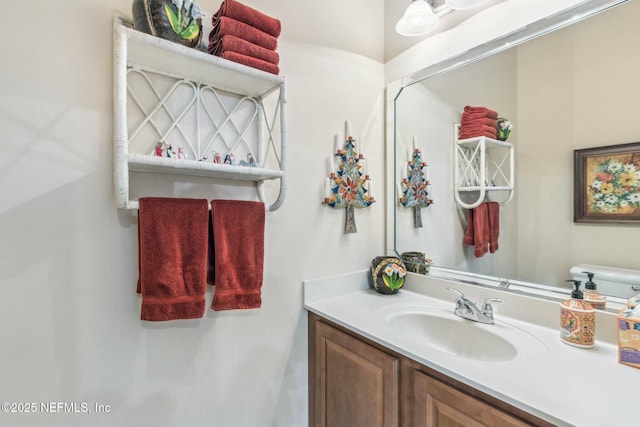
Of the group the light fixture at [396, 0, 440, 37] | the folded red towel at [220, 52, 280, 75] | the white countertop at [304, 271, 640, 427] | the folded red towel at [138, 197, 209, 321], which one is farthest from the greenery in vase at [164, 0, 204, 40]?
the white countertop at [304, 271, 640, 427]

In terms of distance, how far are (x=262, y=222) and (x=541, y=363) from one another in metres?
0.97

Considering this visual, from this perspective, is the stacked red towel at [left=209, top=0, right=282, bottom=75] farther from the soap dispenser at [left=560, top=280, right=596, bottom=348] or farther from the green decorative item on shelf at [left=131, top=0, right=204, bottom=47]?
the soap dispenser at [left=560, top=280, right=596, bottom=348]

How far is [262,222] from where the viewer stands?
110 cm

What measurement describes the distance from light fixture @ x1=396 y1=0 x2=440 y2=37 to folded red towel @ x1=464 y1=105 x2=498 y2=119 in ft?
1.30

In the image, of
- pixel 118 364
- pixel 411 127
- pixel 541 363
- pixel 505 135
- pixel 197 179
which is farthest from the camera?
pixel 411 127

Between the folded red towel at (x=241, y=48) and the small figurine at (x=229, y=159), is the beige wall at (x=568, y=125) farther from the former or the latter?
the small figurine at (x=229, y=159)

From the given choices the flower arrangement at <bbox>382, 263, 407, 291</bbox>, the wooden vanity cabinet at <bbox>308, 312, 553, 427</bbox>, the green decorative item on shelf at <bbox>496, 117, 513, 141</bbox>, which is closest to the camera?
the wooden vanity cabinet at <bbox>308, 312, 553, 427</bbox>

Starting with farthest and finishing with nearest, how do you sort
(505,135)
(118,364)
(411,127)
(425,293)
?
(411,127)
(425,293)
(505,135)
(118,364)

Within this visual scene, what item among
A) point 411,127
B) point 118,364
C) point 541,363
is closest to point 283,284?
point 118,364

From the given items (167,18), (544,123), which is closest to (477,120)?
(544,123)

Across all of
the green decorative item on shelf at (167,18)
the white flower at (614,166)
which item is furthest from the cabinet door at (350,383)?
the green decorative item on shelf at (167,18)

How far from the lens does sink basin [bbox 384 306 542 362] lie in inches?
39.7

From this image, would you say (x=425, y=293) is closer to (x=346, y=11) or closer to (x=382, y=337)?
(x=382, y=337)

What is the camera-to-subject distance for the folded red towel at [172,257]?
883mm
